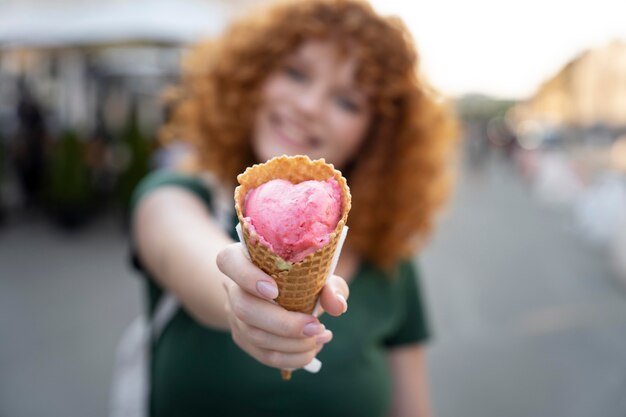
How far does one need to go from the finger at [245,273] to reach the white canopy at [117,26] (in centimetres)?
651

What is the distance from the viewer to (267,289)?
87 cm

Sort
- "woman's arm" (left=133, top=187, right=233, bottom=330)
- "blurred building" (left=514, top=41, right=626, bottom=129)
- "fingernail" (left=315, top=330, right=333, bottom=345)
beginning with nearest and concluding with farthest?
"fingernail" (left=315, top=330, right=333, bottom=345)
"woman's arm" (left=133, top=187, right=233, bottom=330)
"blurred building" (left=514, top=41, right=626, bottom=129)

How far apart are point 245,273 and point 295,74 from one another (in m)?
1.04

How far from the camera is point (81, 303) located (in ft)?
17.0

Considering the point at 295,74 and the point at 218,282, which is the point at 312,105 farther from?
the point at 218,282

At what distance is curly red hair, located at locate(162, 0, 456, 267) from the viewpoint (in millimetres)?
1778

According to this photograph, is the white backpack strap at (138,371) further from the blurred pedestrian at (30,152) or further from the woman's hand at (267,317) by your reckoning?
the blurred pedestrian at (30,152)

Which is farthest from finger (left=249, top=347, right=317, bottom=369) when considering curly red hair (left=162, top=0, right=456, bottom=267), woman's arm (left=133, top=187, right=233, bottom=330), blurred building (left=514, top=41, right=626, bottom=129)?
blurred building (left=514, top=41, right=626, bottom=129)

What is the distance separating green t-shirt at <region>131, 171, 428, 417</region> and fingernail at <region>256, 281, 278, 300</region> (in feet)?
2.11

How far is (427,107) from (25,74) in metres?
13.1

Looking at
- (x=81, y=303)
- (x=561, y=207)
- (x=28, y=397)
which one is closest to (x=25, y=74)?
(x=81, y=303)

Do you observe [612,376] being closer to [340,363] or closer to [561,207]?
[340,363]

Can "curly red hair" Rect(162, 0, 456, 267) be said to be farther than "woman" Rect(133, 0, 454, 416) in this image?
Yes

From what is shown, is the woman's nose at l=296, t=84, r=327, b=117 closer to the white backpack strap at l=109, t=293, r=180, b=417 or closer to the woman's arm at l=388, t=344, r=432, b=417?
the white backpack strap at l=109, t=293, r=180, b=417
